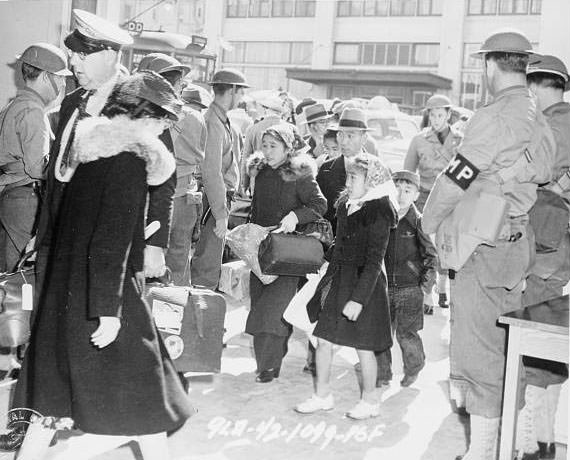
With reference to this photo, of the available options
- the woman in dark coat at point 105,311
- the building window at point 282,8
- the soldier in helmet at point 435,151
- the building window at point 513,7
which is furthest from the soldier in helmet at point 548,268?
the building window at point 282,8

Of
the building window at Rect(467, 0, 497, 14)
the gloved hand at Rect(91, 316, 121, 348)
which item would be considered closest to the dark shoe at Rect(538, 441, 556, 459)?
the gloved hand at Rect(91, 316, 121, 348)

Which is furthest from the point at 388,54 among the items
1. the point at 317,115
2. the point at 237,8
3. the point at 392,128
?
the point at 317,115

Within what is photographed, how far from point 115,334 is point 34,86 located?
245cm

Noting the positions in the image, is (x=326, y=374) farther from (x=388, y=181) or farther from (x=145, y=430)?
(x=145, y=430)

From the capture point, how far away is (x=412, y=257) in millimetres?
5449

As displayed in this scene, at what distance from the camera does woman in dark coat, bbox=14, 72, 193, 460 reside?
9.73 feet

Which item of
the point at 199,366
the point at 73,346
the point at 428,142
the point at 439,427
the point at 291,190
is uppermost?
the point at 428,142

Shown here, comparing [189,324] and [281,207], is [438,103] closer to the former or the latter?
[281,207]

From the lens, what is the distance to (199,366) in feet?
13.6

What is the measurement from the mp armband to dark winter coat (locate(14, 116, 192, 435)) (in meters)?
1.26

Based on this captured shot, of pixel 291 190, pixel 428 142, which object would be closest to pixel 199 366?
pixel 291 190

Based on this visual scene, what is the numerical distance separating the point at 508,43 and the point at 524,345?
1.34m

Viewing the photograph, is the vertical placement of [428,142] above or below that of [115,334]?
above

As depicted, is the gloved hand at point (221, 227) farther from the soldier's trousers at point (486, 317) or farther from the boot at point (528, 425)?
the boot at point (528, 425)
